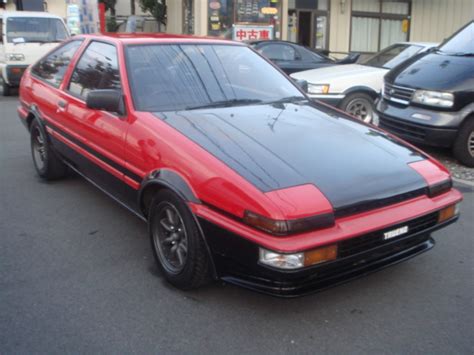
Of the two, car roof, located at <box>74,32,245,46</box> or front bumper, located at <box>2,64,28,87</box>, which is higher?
car roof, located at <box>74,32,245,46</box>

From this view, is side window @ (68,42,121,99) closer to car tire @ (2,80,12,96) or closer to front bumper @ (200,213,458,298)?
front bumper @ (200,213,458,298)

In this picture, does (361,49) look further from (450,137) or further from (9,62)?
(450,137)

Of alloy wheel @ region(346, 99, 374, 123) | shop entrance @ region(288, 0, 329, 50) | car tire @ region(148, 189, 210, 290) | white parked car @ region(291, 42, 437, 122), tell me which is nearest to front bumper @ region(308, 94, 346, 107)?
white parked car @ region(291, 42, 437, 122)

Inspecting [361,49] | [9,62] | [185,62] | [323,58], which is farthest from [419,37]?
[185,62]

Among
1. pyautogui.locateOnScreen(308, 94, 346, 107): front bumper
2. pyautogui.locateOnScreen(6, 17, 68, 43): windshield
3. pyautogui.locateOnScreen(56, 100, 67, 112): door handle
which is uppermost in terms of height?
pyautogui.locateOnScreen(6, 17, 68, 43): windshield

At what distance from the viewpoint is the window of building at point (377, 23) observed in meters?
19.0

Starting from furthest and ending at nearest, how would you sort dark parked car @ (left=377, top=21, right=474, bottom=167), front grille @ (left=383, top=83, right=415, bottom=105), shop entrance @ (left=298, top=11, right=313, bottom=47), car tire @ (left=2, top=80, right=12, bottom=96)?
shop entrance @ (left=298, top=11, right=313, bottom=47)
car tire @ (left=2, top=80, right=12, bottom=96)
front grille @ (left=383, top=83, right=415, bottom=105)
dark parked car @ (left=377, top=21, right=474, bottom=167)

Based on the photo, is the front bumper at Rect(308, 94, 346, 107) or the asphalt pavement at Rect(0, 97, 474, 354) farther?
the front bumper at Rect(308, 94, 346, 107)

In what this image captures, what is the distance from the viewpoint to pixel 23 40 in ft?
40.5

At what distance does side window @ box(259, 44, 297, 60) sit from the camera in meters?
11.1

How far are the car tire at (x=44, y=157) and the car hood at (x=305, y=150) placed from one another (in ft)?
7.15

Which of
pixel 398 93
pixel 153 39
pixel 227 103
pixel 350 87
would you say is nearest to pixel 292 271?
pixel 227 103

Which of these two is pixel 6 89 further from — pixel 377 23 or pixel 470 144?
pixel 377 23

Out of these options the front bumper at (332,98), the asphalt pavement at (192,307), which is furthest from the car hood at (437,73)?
the asphalt pavement at (192,307)
